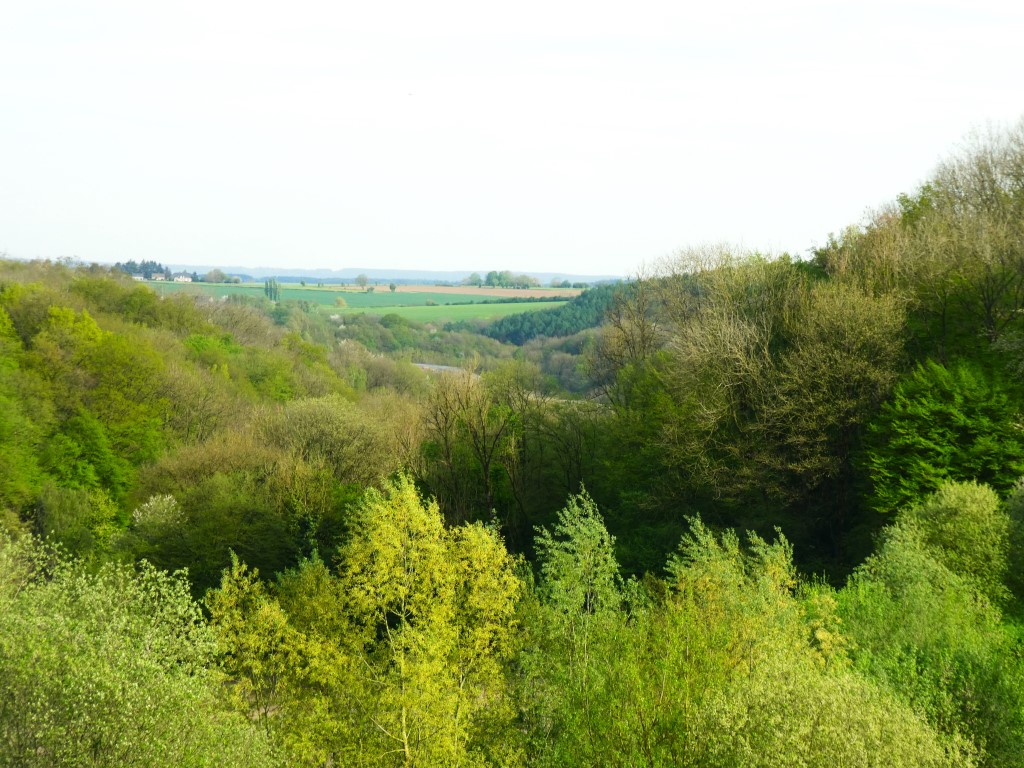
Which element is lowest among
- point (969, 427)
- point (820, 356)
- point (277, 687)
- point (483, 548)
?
point (277, 687)

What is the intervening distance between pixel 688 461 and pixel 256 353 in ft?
170

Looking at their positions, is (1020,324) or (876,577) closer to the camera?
(876,577)

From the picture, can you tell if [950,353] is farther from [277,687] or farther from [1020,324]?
[277,687]

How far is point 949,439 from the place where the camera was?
31859 mm

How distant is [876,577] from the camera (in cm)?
2709

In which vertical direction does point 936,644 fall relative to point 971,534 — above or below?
below

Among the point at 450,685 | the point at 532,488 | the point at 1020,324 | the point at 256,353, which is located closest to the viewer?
the point at 450,685

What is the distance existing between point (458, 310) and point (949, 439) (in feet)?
520

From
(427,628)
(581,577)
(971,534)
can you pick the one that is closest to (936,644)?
(971,534)

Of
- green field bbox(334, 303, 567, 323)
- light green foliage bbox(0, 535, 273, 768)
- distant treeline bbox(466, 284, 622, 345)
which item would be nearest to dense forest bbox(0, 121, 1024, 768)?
light green foliage bbox(0, 535, 273, 768)

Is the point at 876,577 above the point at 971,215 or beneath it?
beneath

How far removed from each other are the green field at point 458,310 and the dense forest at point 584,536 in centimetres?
10530

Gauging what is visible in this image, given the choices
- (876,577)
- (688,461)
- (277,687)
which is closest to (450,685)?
(277,687)

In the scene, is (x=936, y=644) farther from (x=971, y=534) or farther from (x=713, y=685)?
(x=971, y=534)
